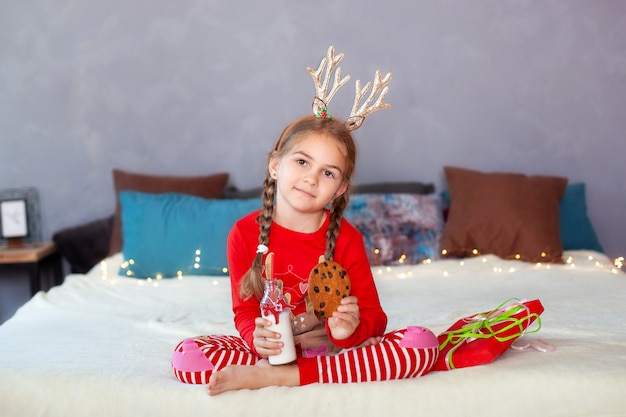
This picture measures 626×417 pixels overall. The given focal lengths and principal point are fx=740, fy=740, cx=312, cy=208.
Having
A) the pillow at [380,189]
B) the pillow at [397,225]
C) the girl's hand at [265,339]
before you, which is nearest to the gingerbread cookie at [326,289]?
the girl's hand at [265,339]

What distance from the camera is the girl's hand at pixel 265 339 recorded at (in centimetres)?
156

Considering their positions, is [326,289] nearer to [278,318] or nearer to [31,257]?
[278,318]

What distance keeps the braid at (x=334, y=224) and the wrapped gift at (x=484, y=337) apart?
342 millimetres

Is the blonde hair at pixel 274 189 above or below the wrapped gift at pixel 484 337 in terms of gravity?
above

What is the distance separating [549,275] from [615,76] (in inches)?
49.0

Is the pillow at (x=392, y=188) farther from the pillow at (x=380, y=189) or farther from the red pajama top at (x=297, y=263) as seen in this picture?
the red pajama top at (x=297, y=263)

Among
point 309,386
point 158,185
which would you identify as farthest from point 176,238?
point 309,386

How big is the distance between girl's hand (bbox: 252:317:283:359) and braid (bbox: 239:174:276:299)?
154 mm

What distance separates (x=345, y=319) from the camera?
1594 millimetres

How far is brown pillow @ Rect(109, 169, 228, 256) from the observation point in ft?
10.5

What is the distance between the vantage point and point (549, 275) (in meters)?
2.75

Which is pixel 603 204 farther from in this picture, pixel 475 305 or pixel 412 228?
pixel 475 305

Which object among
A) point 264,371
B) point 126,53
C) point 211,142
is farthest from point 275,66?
point 264,371

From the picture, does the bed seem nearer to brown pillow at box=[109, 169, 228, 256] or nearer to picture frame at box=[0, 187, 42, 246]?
brown pillow at box=[109, 169, 228, 256]
